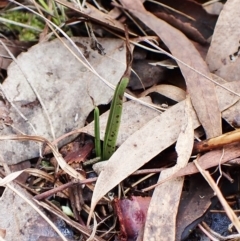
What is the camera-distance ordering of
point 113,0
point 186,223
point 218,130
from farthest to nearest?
point 113,0 < point 218,130 < point 186,223

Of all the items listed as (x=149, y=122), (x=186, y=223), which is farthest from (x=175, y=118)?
(x=186, y=223)

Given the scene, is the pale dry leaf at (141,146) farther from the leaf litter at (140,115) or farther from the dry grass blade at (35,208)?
the dry grass blade at (35,208)

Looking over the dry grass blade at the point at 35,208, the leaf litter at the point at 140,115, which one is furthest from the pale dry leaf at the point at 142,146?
the dry grass blade at the point at 35,208

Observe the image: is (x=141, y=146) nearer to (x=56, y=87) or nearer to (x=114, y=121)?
(x=114, y=121)

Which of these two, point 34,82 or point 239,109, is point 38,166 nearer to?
point 34,82

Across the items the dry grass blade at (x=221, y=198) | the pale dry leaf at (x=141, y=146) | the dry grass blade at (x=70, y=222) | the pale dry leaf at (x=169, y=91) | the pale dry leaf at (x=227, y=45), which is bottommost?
the dry grass blade at (x=70, y=222)

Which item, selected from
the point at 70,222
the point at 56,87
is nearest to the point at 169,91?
the point at 56,87
